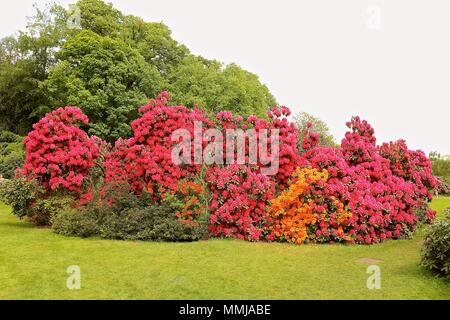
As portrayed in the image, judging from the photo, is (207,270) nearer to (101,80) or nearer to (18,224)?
(18,224)

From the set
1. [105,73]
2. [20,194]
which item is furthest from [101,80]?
[20,194]

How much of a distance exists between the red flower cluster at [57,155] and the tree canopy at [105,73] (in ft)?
52.1

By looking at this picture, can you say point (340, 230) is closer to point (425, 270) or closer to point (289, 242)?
point (289, 242)

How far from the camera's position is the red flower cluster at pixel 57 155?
1265cm

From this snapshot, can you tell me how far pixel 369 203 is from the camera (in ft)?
36.7

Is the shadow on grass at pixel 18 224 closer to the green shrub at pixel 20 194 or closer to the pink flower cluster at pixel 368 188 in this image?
the green shrub at pixel 20 194

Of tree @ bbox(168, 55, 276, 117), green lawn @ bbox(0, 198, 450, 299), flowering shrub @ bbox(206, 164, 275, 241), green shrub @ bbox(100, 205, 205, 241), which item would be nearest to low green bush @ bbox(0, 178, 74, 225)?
green lawn @ bbox(0, 198, 450, 299)

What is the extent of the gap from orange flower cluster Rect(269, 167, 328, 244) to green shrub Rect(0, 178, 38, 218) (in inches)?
260

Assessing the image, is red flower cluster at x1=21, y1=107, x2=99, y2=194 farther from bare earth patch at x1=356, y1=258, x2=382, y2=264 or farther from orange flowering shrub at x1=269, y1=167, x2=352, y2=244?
bare earth patch at x1=356, y1=258, x2=382, y2=264

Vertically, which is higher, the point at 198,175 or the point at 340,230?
the point at 198,175

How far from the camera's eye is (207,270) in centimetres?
808

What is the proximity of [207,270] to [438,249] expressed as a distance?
3.86 meters
